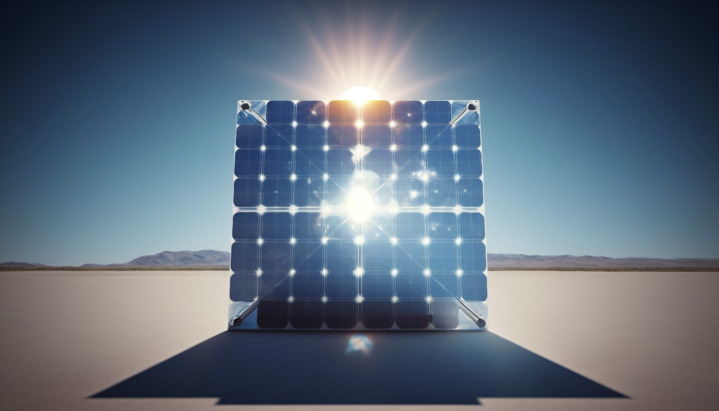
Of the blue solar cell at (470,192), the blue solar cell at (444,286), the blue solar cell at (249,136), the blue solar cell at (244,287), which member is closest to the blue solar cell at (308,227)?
the blue solar cell at (244,287)

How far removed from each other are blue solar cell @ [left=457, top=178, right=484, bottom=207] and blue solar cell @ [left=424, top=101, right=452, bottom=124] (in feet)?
7.01

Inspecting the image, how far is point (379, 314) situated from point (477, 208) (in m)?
4.53

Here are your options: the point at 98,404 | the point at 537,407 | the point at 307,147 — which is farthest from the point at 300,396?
the point at 307,147

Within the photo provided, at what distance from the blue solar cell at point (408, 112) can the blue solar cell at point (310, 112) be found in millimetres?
2456

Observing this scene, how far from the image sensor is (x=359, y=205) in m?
11.2

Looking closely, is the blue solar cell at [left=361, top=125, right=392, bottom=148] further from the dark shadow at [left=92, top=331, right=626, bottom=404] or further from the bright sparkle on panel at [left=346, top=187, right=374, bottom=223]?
the dark shadow at [left=92, top=331, right=626, bottom=404]

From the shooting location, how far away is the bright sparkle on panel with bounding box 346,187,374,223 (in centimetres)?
1116

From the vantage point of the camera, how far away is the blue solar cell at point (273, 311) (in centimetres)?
1077

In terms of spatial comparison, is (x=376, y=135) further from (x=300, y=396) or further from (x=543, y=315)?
(x=543, y=315)

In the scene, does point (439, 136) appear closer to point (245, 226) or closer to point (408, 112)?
point (408, 112)

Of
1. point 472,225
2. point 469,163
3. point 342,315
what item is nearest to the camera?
point 342,315

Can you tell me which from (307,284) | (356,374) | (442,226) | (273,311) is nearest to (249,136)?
(307,284)

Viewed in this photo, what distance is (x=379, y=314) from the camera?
10.8 meters

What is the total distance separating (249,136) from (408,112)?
535 cm
